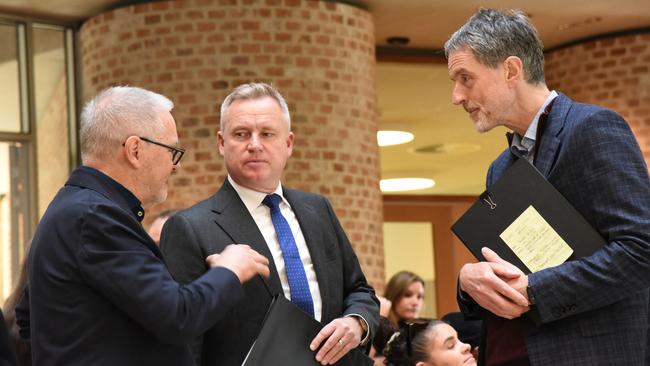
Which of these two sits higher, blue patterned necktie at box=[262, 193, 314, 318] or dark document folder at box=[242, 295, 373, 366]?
blue patterned necktie at box=[262, 193, 314, 318]

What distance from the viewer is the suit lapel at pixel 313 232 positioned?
138 inches

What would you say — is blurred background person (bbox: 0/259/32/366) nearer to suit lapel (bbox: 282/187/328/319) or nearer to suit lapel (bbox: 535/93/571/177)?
suit lapel (bbox: 282/187/328/319)

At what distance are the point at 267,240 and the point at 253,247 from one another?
0.30 ft

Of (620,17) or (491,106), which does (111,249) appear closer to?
(491,106)

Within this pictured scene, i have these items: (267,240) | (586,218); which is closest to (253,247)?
(267,240)

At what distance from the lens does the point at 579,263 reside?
2.91 meters

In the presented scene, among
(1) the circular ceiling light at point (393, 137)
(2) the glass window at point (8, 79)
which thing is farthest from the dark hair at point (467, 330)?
(1) the circular ceiling light at point (393, 137)

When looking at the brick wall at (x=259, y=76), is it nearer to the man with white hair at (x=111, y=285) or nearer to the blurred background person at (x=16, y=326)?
the blurred background person at (x=16, y=326)

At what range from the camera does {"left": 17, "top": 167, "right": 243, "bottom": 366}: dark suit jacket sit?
2.73 meters

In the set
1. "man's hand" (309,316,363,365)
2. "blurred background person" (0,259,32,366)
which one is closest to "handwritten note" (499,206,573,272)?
"man's hand" (309,316,363,365)

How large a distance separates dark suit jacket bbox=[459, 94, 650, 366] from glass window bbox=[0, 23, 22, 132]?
21.3 feet

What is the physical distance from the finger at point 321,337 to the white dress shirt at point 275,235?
0.55ft

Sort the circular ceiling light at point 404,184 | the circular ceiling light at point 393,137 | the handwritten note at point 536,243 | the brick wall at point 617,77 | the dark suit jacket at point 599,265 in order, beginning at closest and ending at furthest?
the dark suit jacket at point 599,265 < the handwritten note at point 536,243 < the brick wall at point 617,77 < the circular ceiling light at point 393,137 < the circular ceiling light at point 404,184

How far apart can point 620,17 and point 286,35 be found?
3146 millimetres
